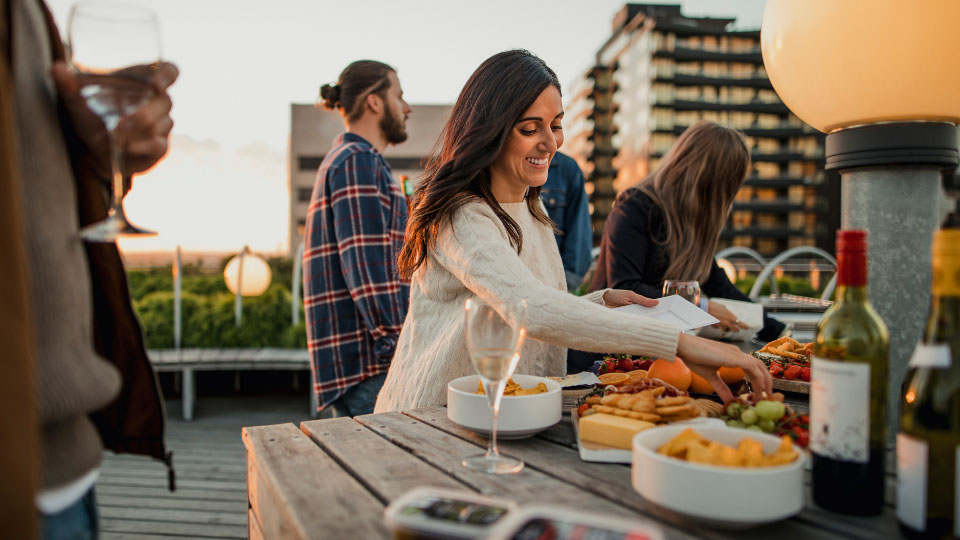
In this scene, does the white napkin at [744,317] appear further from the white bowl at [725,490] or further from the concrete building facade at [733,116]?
the concrete building facade at [733,116]

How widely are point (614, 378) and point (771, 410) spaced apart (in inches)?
16.6

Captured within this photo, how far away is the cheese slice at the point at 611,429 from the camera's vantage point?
1.06 meters

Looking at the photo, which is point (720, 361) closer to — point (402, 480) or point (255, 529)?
point (402, 480)

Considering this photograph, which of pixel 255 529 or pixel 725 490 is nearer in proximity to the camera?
pixel 725 490

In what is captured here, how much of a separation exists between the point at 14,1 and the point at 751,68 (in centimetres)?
7759

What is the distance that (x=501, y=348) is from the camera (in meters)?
0.99

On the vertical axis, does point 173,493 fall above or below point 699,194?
below

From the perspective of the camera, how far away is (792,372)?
1.61 metres

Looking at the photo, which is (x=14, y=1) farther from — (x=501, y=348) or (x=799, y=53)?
(x=799, y=53)

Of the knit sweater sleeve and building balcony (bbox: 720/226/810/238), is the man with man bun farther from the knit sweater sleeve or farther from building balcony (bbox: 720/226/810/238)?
building balcony (bbox: 720/226/810/238)

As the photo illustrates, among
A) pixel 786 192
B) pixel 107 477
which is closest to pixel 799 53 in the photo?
pixel 107 477

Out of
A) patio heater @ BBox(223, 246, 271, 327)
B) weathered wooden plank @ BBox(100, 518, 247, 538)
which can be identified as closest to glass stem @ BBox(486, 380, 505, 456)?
weathered wooden plank @ BBox(100, 518, 247, 538)

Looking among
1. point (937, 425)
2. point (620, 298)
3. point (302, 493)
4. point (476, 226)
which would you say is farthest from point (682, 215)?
point (302, 493)

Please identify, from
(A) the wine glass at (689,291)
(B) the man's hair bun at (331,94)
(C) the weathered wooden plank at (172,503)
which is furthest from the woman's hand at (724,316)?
(C) the weathered wooden plank at (172,503)
